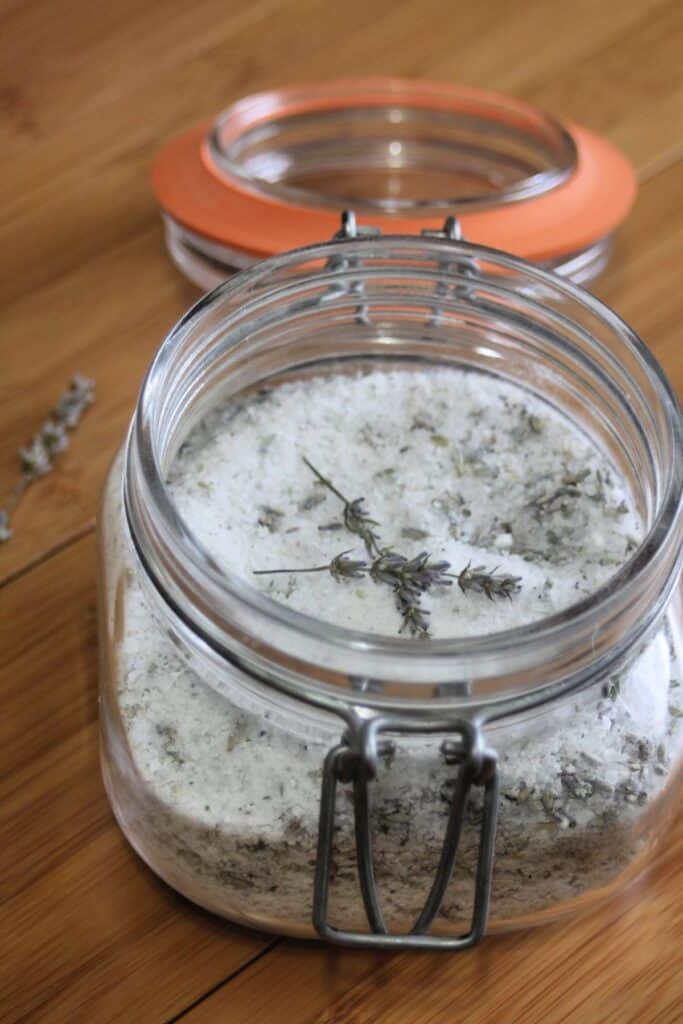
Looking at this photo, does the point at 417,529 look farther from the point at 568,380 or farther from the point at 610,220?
the point at 610,220

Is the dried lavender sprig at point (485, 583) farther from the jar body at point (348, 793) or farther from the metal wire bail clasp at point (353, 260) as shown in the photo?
the metal wire bail clasp at point (353, 260)

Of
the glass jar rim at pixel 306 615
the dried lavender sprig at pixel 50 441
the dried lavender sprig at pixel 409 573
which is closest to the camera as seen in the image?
the glass jar rim at pixel 306 615

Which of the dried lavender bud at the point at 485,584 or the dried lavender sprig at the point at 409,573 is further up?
the dried lavender sprig at the point at 409,573

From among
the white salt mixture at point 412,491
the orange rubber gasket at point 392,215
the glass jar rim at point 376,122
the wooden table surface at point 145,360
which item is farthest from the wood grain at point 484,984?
the glass jar rim at point 376,122

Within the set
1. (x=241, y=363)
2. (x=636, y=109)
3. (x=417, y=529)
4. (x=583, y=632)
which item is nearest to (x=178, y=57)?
(x=636, y=109)

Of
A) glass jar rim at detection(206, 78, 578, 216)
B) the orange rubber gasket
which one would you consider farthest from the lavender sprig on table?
glass jar rim at detection(206, 78, 578, 216)

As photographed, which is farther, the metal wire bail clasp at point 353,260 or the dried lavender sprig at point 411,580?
the metal wire bail clasp at point 353,260

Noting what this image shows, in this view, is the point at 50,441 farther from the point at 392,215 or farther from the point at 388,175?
the point at 388,175

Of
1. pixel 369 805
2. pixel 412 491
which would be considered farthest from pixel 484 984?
pixel 412 491
